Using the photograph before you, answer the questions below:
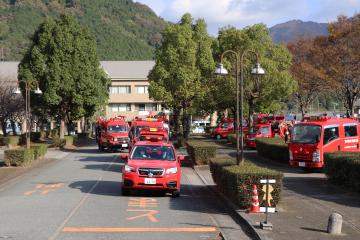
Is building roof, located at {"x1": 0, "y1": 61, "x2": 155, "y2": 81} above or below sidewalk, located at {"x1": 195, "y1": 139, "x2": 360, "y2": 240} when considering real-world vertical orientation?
above

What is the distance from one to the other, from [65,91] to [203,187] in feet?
105

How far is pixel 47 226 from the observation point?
37.1 ft

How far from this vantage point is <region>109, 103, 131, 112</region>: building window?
9544 cm

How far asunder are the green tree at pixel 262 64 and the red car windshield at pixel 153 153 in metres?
25.3

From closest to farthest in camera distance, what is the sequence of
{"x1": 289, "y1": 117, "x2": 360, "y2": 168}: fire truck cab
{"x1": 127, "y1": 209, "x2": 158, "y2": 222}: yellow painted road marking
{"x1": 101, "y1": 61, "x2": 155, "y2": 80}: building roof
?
{"x1": 127, "y1": 209, "x2": 158, "y2": 222}: yellow painted road marking, {"x1": 289, "y1": 117, "x2": 360, "y2": 168}: fire truck cab, {"x1": 101, "y1": 61, "x2": 155, "y2": 80}: building roof

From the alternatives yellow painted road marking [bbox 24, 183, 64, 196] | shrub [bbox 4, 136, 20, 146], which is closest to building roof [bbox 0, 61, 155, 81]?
shrub [bbox 4, 136, 20, 146]

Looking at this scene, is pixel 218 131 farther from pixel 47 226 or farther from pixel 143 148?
pixel 47 226

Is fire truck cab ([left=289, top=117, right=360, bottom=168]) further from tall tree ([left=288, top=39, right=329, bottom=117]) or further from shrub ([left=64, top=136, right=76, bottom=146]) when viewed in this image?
shrub ([left=64, top=136, right=76, bottom=146])

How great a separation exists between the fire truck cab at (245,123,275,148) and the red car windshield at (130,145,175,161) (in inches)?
906

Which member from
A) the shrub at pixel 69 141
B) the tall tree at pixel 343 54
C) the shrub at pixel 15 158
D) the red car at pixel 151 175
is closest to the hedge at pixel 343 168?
the red car at pixel 151 175

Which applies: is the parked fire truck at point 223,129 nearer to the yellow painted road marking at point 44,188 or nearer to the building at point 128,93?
the building at point 128,93

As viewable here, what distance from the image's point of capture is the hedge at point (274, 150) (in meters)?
27.9

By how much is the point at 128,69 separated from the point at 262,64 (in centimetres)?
5620

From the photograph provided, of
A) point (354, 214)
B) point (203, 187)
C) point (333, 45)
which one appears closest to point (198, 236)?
point (354, 214)
